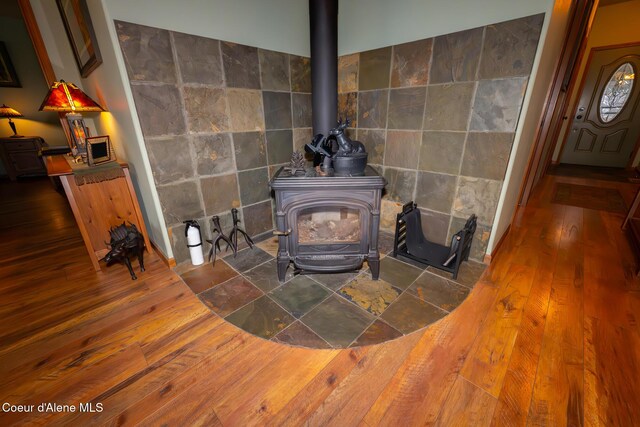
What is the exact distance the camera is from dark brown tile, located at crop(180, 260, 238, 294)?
5.90ft

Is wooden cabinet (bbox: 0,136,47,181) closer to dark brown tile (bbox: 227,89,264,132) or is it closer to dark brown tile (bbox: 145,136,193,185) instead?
dark brown tile (bbox: 145,136,193,185)

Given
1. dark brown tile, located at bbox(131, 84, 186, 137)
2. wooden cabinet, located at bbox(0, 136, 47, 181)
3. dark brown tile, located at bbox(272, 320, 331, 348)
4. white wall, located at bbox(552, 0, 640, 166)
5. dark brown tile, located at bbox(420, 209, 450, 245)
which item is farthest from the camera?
wooden cabinet, located at bbox(0, 136, 47, 181)

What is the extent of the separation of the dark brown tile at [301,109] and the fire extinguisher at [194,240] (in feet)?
4.04

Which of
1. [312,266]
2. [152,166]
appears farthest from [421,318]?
[152,166]

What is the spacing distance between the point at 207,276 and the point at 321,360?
110cm

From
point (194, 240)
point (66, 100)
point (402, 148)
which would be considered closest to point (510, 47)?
point (402, 148)

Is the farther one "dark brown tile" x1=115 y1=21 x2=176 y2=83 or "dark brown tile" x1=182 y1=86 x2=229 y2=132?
"dark brown tile" x1=182 y1=86 x2=229 y2=132

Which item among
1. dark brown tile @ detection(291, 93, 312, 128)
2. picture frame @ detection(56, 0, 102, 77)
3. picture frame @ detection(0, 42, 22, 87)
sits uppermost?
picture frame @ detection(0, 42, 22, 87)

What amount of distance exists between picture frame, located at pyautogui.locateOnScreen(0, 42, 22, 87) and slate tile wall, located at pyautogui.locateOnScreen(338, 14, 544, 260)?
260 inches

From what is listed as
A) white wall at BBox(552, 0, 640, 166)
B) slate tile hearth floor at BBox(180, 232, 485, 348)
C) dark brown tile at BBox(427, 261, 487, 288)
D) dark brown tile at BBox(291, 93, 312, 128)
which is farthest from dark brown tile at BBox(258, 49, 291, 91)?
white wall at BBox(552, 0, 640, 166)

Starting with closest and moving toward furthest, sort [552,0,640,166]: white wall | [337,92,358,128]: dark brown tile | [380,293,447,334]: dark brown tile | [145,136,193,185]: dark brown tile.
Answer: [380,293,447,334]: dark brown tile → [145,136,193,185]: dark brown tile → [337,92,358,128]: dark brown tile → [552,0,640,166]: white wall

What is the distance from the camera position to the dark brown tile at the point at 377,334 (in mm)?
1335

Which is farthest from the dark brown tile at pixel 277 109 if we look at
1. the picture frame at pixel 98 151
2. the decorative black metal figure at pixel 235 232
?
the picture frame at pixel 98 151

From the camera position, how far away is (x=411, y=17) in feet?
5.98
